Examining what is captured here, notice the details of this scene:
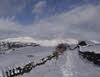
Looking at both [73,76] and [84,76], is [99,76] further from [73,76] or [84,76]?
[73,76]

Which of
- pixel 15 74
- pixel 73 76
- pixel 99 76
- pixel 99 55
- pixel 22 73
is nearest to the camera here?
pixel 99 76

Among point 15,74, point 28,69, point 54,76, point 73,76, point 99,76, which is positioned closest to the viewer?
point 99,76

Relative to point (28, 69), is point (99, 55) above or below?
above

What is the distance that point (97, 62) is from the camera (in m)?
15.5

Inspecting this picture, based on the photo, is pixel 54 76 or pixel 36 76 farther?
pixel 36 76

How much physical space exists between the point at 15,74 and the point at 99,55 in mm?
12471

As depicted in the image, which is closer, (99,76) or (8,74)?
(99,76)

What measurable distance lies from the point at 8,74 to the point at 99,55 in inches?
520

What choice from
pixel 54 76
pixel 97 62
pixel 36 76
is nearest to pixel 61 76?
pixel 54 76

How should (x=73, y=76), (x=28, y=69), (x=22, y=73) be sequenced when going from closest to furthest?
(x=73, y=76) → (x=22, y=73) → (x=28, y=69)

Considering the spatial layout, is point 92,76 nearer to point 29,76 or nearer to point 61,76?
point 61,76

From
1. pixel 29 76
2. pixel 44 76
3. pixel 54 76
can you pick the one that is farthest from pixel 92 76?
pixel 29 76

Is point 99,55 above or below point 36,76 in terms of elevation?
above

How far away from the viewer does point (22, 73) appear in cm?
1351
